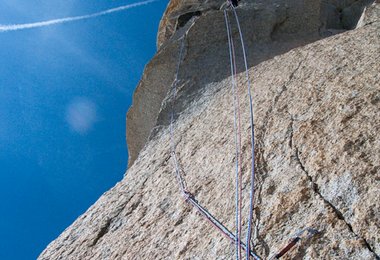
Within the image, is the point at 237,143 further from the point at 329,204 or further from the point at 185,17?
the point at 185,17

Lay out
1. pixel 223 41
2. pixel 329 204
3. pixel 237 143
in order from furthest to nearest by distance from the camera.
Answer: pixel 223 41
pixel 237 143
pixel 329 204

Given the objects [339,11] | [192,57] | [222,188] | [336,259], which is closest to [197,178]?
[222,188]

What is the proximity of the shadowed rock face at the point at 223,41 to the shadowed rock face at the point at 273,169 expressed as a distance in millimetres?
367

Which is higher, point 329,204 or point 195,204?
point 195,204

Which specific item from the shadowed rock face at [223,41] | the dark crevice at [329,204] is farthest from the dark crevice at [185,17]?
the dark crevice at [329,204]

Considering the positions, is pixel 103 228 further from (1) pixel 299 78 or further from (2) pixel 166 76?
(2) pixel 166 76

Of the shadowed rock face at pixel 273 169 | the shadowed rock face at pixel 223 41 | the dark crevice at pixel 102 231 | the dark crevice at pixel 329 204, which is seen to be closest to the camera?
the dark crevice at pixel 329 204

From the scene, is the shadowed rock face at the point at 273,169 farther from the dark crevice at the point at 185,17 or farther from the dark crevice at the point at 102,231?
the dark crevice at the point at 185,17

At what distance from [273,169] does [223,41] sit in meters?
4.08

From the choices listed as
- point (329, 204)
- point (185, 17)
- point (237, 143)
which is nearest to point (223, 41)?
point (185, 17)

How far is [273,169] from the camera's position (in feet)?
10.7


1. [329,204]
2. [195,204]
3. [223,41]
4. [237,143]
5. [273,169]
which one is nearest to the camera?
[329,204]

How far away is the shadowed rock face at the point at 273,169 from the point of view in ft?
8.45

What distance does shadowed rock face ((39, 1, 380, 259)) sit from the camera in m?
2.58
